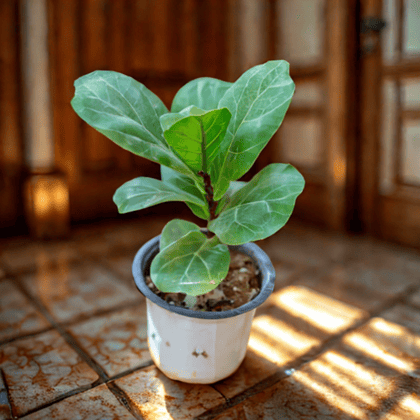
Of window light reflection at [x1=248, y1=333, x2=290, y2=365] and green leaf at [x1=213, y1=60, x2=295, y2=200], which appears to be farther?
window light reflection at [x1=248, y1=333, x2=290, y2=365]

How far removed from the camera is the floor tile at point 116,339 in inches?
42.2

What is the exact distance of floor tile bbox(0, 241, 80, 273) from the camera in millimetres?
1744

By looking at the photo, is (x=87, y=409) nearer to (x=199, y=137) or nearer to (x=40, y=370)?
(x=40, y=370)

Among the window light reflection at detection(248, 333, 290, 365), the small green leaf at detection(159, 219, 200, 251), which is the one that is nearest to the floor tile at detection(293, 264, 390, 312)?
the window light reflection at detection(248, 333, 290, 365)

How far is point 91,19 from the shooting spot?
216 cm

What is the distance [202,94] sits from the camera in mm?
887

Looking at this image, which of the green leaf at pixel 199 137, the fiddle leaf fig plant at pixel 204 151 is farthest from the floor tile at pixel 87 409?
the green leaf at pixel 199 137

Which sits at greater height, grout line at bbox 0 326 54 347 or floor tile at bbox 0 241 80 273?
grout line at bbox 0 326 54 347

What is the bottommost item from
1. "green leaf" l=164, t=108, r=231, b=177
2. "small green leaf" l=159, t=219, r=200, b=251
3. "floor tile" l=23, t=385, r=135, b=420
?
"floor tile" l=23, t=385, r=135, b=420

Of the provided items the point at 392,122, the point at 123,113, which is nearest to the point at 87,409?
the point at 123,113

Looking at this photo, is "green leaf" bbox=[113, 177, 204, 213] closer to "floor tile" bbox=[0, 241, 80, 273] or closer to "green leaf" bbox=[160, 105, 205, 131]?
"green leaf" bbox=[160, 105, 205, 131]

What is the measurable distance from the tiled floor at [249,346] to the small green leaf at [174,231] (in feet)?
1.21

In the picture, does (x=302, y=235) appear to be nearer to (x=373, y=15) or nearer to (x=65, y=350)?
(x=373, y=15)

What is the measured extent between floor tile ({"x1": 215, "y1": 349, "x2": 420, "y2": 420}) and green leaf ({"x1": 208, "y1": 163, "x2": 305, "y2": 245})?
41 cm
